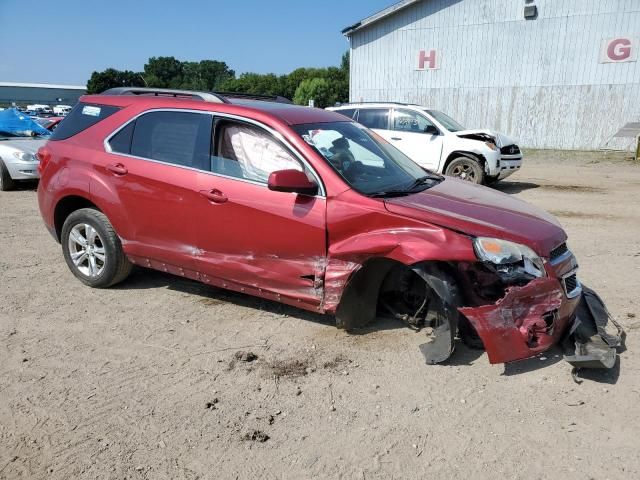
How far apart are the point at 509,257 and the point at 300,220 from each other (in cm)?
148

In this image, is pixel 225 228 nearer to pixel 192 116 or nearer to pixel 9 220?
pixel 192 116

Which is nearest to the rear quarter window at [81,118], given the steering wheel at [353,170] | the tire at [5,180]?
the steering wheel at [353,170]

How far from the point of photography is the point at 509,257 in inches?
137

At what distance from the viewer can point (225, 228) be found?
13.8ft

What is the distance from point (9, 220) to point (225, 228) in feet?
19.7

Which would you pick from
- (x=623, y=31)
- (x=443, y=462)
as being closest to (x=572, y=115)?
(x=623, y=31)

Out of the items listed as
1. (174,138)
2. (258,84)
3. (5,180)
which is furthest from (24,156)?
(258,84)

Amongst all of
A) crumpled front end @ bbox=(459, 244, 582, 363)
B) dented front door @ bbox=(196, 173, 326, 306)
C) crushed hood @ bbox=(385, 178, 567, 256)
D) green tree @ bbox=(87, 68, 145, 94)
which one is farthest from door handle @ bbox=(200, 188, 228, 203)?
green tree @ bbox=(87, 68, 145, 94)

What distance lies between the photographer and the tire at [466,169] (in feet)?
37.1

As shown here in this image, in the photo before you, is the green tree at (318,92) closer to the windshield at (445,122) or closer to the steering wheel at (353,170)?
the windshield at (445,122)

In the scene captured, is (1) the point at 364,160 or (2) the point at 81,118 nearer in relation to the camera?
(1) the point at 364,160

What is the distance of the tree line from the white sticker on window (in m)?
82.8

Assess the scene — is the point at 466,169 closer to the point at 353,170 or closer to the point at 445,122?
the point at 445,122

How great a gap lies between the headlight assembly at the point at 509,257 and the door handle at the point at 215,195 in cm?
195
